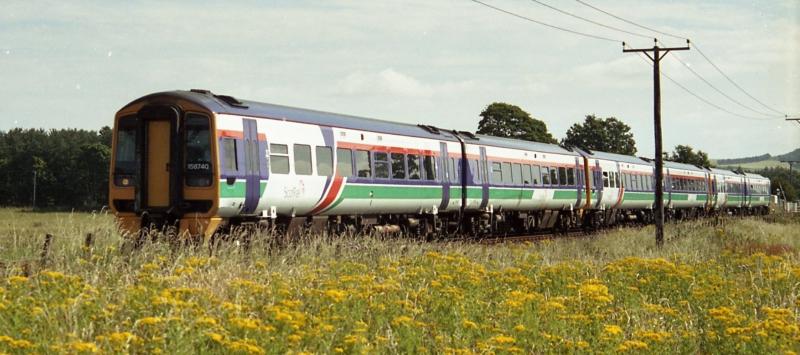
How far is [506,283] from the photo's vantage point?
1071 centimetres

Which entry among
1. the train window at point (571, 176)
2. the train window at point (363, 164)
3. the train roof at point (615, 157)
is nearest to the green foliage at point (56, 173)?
the train roof at point (615, 157)

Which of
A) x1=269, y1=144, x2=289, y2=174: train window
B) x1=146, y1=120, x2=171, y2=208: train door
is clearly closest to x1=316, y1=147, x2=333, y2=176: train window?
x1=269, y1=144, x2=289, y2=174: train window

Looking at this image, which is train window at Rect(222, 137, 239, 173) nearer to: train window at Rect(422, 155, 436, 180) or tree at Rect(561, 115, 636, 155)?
train window at Rect(422, 155, 436, 180)

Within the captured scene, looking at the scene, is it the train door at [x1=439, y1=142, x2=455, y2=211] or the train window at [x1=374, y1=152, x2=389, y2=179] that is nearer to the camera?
the train window at [x1=374, y1=152, x2=389, y2=179]

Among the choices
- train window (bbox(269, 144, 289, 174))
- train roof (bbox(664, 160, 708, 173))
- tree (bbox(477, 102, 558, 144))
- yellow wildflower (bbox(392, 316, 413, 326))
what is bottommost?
yellow wildflower (bbox(392, 316, 413, 326))

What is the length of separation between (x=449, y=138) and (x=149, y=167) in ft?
30.0

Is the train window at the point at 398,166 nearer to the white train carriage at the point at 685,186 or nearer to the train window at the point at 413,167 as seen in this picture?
the train window at the point at 413,167

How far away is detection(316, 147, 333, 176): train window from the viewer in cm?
1741

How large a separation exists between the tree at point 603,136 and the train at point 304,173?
61.7 meters

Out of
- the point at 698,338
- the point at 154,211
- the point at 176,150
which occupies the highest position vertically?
the point at 176,150

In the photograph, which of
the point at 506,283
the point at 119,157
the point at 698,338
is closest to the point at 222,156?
the point at 119,157

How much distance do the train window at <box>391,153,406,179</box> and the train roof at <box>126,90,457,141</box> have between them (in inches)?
21.0

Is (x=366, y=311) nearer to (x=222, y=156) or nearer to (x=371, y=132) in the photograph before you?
(x=222, y=156)

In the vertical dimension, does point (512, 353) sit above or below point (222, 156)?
below
